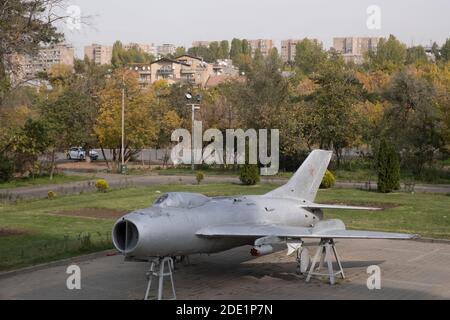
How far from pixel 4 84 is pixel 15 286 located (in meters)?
13.8

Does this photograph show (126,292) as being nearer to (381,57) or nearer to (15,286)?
(15,286)

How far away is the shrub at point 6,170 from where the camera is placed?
44469 mm

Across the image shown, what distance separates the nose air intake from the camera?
554 inches

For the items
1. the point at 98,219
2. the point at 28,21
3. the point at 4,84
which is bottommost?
the point at 98,219

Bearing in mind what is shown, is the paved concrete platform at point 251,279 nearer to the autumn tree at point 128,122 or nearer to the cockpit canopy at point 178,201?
the cockpit canopy at point 178,201

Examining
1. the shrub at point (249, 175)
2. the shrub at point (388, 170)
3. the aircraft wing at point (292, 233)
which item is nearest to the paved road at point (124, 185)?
the shrub at point (249, 175)

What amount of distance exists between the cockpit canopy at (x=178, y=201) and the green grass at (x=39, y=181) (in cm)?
3094

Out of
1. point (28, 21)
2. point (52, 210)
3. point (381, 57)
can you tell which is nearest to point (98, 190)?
point (52, 210)

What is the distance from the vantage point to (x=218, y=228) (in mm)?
15977

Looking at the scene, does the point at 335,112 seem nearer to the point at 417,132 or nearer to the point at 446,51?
the point at 417,132

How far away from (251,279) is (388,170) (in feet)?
76.1

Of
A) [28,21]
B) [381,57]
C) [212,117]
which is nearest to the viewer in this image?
[28,21]

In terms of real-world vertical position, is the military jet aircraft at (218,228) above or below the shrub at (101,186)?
above

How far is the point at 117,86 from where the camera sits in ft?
209
